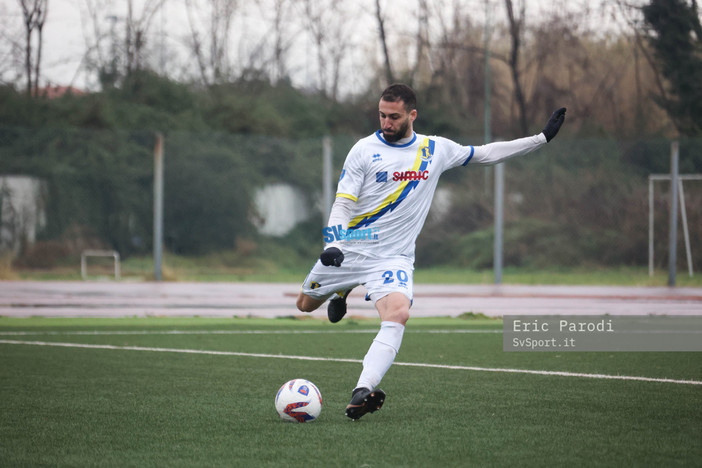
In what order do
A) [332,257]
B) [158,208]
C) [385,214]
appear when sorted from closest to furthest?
[332,257] < [385,214] < [158,208]

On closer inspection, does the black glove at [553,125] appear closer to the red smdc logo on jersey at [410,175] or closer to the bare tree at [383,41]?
the red smdc logo on jersey at [410,175]

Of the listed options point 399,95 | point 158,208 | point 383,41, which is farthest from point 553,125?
point 383,41

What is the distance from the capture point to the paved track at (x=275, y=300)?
14718 millimetres

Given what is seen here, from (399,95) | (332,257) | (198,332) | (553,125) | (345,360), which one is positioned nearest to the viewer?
(332,257)

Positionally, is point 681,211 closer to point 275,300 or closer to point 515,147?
point 275,300

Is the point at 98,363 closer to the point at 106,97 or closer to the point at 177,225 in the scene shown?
the point at 177,225

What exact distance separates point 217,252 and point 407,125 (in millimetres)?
18420

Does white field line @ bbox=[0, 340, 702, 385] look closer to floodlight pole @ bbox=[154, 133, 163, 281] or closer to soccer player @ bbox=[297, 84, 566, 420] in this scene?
soccer player @ bbox=[297, 84, 566, 420]

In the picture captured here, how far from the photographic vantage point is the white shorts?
643cm

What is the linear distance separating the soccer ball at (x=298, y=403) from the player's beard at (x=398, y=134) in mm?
1747

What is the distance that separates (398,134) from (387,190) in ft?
1.27

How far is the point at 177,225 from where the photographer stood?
2402 cm

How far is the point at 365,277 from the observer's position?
6.58 metres

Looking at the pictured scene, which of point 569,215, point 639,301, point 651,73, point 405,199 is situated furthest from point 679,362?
point 651,73
